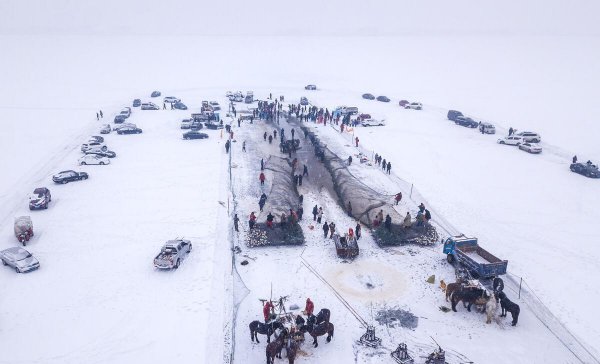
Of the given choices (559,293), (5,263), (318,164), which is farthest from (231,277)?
(318,164)

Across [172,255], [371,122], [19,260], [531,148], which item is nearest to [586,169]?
[531,148]

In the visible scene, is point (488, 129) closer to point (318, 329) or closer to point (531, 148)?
point (531, 148)

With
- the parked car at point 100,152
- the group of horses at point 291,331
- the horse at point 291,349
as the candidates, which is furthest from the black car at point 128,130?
the horse at point 291,349

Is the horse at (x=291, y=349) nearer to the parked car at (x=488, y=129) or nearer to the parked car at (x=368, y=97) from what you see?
the parked car at (x=488, y=129)

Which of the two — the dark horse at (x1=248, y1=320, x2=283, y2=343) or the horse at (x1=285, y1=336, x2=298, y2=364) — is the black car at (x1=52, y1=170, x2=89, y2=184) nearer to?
the dark horse at (x1=248, y1=320, x2=283, y2=343)

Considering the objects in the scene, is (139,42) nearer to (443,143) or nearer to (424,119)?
(424,119)
